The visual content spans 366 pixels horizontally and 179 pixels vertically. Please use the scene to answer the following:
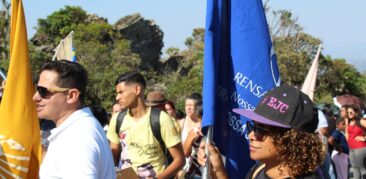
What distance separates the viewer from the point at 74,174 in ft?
8.99

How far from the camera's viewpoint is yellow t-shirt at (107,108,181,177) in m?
5.05

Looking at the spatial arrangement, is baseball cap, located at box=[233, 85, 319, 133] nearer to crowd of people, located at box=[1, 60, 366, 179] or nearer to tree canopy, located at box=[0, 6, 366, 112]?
crowd of people, located at box=[1, 60, 366, 179]

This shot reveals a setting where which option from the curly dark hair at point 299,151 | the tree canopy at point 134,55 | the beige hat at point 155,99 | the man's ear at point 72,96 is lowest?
the curly dark hair at point 299,151

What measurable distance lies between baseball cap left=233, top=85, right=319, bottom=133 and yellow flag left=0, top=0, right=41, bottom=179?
1807mm

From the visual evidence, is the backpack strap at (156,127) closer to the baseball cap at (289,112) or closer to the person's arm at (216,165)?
the person's arm at (216,165)

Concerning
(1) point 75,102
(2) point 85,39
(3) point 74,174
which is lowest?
(3) point 74,174

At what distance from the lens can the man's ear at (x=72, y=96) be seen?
10.3 ft

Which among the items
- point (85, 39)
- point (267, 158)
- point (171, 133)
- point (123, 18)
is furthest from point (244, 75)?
point (123, 18)

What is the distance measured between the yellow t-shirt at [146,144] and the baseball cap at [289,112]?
2.38m

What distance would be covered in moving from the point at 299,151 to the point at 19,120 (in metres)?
2.19

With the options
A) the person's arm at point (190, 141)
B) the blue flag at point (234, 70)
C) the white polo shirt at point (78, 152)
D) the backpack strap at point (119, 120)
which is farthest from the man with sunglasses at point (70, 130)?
the person's arm at point (190, 141)

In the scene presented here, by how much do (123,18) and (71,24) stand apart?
3.65 m

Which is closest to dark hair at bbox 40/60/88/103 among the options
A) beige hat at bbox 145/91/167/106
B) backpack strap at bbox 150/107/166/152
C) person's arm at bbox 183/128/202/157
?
backpack strap at bbox 150/107/166/152

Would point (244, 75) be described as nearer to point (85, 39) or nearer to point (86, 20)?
point (85, 39)
